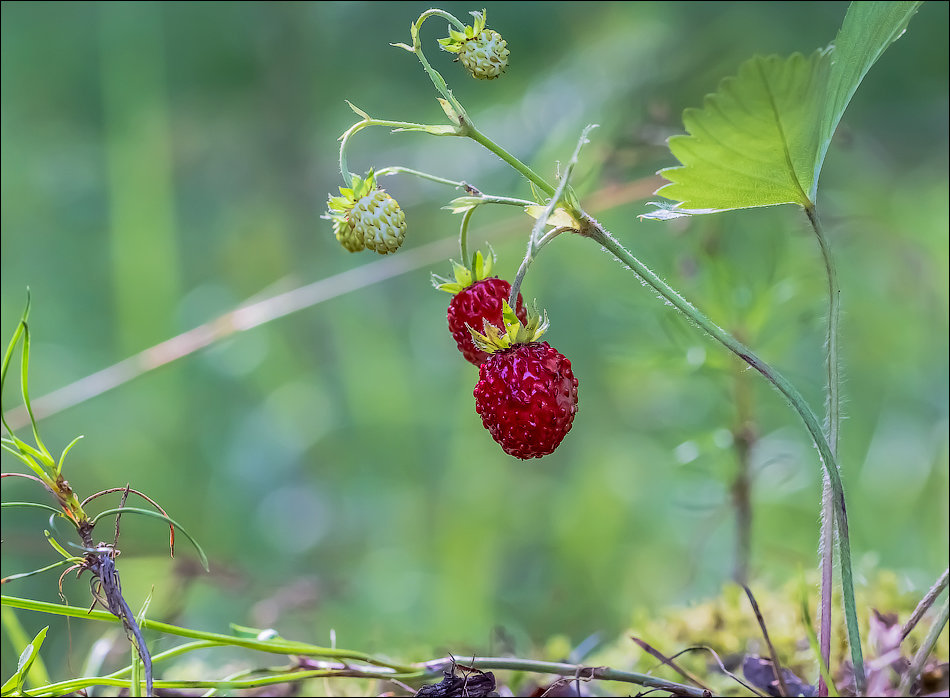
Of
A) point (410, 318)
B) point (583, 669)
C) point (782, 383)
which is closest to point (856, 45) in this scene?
point (782, 383)

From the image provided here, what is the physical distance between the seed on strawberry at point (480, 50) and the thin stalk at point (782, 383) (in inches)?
4.4

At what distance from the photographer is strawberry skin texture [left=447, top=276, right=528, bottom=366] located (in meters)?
0.56

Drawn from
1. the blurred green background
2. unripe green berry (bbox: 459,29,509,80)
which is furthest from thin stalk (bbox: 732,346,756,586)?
unripe green berry (bbox: 459,29,509,80)

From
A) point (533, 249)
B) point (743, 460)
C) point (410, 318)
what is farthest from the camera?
point (410, 318)

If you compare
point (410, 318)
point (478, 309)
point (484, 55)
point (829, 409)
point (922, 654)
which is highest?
point (410, 318)

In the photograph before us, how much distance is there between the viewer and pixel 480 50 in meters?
0.50

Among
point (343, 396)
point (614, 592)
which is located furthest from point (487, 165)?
point (614, 592)

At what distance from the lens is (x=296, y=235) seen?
223 cm

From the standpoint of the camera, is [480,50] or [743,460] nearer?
[480,50]

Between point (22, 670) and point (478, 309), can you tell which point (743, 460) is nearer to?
point (478, 309)

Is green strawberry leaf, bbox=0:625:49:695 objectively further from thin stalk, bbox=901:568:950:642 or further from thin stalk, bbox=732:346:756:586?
thin stalk, bbox=732:346:756:586

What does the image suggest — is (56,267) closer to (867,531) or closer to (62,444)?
(62,444)

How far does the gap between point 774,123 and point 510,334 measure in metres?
0.19

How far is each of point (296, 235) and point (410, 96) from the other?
1.59ft
